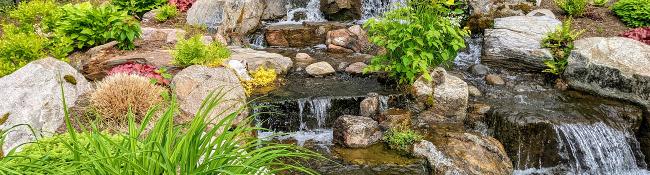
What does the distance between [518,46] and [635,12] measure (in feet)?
12.2

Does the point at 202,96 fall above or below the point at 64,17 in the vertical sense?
below

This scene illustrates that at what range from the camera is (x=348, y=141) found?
25.9 feet

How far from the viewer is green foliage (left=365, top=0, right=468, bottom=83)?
8484 millimetres

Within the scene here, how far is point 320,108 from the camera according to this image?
894 centimetres

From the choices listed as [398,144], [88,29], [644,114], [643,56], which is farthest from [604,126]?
[88,29]

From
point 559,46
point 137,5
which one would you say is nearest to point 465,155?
point 559,46

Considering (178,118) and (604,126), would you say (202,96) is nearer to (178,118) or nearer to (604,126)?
(178,118)

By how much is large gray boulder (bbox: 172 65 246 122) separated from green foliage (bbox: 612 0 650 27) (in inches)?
387

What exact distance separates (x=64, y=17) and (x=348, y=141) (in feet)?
20.6

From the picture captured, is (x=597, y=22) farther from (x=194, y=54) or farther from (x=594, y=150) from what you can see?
(x=194, y=54)

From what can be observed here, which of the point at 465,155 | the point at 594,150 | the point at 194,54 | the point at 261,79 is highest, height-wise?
the point at 194,54

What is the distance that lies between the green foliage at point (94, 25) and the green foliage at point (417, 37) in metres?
4.81

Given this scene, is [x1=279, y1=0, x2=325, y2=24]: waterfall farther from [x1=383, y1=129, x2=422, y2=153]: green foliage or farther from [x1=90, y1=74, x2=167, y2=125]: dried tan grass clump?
[x1=90, y1=74, x2=167, y2=125]: dried tan grass clump

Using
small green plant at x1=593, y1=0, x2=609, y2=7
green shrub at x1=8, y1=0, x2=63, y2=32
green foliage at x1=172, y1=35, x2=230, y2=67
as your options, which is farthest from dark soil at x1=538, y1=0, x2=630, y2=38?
green shrub at x1=8, y1=0, x2=63, y2=32
